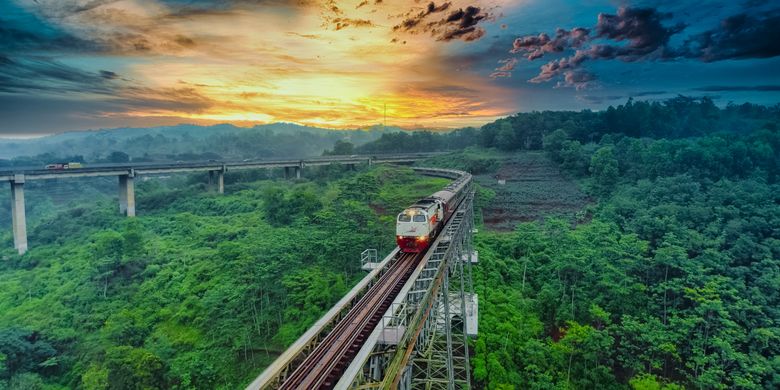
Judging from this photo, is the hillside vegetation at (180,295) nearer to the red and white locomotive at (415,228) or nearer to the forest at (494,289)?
the forest at (494,289)

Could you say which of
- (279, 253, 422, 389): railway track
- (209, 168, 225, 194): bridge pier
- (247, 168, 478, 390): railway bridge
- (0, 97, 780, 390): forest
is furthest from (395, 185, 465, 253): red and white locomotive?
(209, 168, 225, 194): bridge pier

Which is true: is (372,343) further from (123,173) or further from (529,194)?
(123,173)

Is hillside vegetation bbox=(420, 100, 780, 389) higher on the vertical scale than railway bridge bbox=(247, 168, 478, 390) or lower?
lower

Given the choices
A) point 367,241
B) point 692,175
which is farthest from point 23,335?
point 692,175

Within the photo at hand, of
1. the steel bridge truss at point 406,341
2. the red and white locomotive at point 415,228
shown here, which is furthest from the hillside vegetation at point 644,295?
the red and white locomotive at point 415,228

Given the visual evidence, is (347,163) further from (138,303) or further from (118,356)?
(118,356)

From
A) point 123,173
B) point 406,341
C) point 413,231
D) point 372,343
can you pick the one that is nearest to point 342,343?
point 372,343

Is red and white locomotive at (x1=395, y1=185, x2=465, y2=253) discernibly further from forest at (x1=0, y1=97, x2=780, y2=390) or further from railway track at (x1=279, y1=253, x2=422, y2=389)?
forest at (x1=0, y1=97, x2=780, y2=390)
